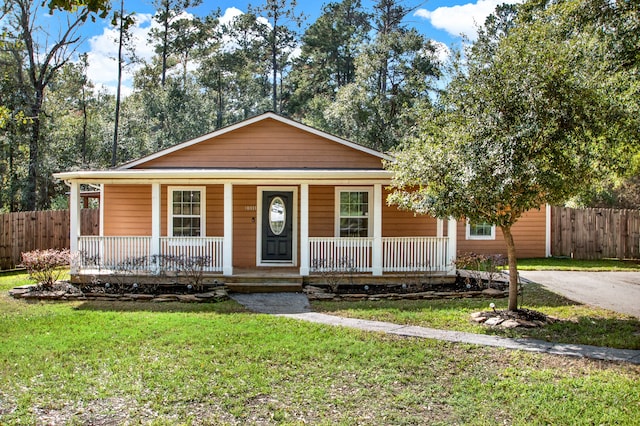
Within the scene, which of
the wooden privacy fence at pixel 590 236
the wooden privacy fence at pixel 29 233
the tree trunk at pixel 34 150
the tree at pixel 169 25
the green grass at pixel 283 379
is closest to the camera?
the green grass at pixel 283 379

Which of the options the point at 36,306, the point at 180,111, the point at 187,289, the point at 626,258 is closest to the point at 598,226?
the point at 626,258

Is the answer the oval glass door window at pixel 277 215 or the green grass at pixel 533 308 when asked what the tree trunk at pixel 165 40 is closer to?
the oval glass door window at pixel 277 215

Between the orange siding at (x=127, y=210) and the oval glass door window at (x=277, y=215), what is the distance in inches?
137

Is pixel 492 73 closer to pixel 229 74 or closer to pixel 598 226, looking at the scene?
pixel 598 226

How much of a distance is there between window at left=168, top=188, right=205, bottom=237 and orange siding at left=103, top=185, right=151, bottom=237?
0.95 meters

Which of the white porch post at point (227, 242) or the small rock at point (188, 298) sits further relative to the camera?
the white porch post at point (227, 242)

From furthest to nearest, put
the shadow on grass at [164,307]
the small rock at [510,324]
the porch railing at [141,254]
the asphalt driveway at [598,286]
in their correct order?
A: the porch railing at [141,254] < the asphalt driveway at [598,286] < the shadow on grass at [164,307] < the small rock at [510,324]

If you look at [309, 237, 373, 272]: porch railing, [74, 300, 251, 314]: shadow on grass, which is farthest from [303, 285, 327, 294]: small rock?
[74, 300, 251, 314]: shadow on grass

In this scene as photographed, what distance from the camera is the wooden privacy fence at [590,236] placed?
18.2 meters

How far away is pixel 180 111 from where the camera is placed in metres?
28.3

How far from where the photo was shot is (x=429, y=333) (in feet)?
25.1

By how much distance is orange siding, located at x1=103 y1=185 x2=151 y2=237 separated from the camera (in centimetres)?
1425

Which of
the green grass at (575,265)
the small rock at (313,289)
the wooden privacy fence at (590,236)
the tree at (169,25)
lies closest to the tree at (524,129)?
the small rock at (313,289)

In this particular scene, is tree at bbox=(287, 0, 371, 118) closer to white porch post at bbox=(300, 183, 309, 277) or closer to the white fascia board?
the white fascia board
